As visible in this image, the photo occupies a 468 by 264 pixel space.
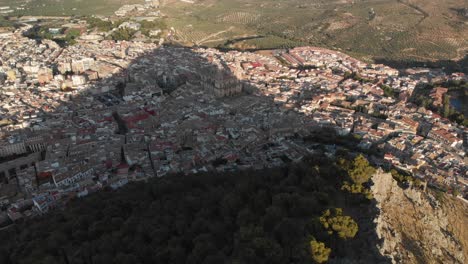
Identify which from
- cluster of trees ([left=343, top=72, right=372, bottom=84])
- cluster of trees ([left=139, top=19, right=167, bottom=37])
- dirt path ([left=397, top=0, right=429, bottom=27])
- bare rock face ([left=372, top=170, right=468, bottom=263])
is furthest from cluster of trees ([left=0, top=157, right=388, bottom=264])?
dirt path ([left=397, top=0, right=429, bottom=27])

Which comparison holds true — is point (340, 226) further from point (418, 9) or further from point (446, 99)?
point (418, 9)

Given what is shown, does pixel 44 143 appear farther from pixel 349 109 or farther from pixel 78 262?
pixel 349 109

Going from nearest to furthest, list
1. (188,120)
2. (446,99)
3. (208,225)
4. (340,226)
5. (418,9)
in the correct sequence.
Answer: (340,226), (208,225), (188,120), (446,99), (418,9)

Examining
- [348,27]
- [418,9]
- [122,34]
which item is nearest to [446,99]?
[348,27]

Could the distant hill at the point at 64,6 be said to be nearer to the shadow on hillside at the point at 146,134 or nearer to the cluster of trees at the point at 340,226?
the shadow on hillside at the point at 146,134

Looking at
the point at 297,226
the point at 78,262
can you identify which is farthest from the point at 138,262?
the point at 297,226

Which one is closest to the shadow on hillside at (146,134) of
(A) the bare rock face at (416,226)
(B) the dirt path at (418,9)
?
(A) the bare rock face at (416,226)

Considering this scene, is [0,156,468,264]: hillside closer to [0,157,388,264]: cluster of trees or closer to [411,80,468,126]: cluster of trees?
[0,157,388,264]: cluster of trees
